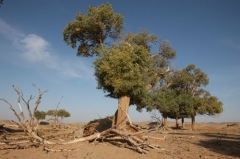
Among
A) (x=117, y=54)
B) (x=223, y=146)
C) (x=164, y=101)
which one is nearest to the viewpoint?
(x=223, y=146)

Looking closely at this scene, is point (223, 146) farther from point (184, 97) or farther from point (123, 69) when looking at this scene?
point (184, 97)

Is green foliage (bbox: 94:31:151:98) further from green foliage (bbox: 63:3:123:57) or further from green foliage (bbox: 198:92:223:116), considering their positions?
green foliage (bbox: 198:92:223:116)

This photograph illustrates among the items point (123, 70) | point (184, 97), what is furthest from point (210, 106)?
point (123, 70)

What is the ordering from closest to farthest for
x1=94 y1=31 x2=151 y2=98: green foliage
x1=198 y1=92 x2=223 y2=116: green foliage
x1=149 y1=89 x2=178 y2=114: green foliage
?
x1=94 y1=31 x2=151 y2=98: green foliage → x1=149 y1=89 x2=178 y2=114: green foliage → x1=198 y1=92 x2=223 y2=116: green foliage

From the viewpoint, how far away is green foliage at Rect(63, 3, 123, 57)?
2181 cm

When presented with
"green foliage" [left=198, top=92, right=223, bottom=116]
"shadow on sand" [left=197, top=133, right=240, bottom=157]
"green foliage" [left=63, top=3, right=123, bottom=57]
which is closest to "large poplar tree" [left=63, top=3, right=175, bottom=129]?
"green foliage" [left=63, top=3, right=123, bottom=57]

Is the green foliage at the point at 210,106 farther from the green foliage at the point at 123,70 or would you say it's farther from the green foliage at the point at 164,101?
the green foliage at the point at 123,70

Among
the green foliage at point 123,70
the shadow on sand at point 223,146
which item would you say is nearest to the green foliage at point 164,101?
the green foliage at point 123,70

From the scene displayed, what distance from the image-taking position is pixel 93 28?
22.1m

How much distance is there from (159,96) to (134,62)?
16.3 m

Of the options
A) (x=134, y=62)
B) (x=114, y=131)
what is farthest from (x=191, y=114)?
(x=114, y=131)

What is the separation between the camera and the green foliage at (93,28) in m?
21.8

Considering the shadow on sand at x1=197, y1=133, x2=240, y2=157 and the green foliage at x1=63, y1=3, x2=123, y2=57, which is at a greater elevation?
→ the green foliage at x1=63, y1=3, x2=123, y2=57

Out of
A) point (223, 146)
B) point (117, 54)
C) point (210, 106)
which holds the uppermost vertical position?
point (117, 54)
